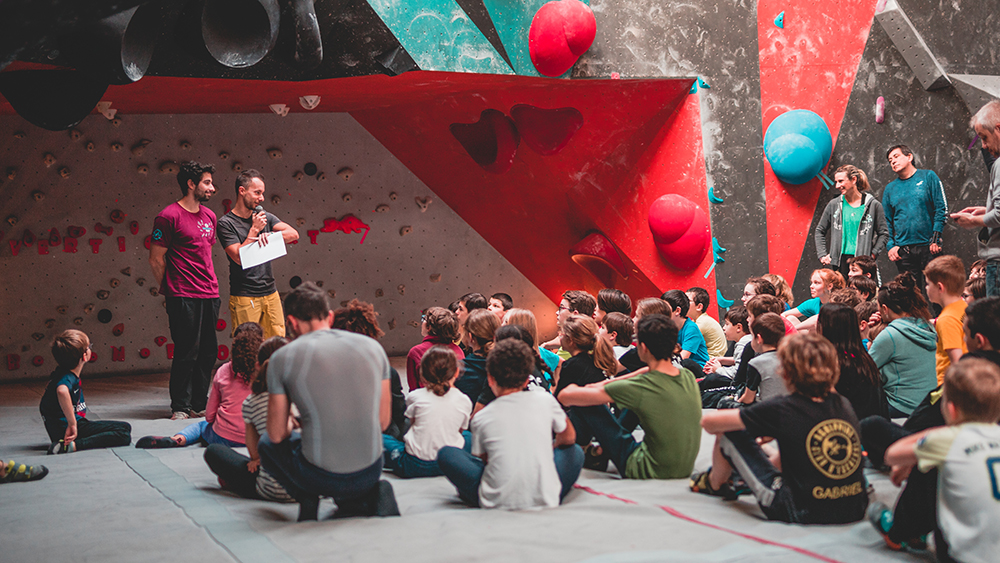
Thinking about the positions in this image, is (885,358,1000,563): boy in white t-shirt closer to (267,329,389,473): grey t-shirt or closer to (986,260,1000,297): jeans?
(267,329,389,473): grey t-shirt

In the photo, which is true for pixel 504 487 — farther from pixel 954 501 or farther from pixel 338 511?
pixel 954 501

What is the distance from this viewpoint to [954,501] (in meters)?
2.10

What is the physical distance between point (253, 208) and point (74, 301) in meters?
Result: 3.40

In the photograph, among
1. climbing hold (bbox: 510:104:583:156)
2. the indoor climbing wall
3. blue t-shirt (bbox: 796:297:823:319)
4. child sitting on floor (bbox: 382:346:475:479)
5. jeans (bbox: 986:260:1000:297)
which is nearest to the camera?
child sitting on floor (bbox: 382:346:475:479)

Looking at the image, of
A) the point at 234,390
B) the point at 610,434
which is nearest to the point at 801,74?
the point at 610,434

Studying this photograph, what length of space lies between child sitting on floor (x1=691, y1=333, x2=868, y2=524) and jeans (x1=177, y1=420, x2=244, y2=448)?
252 cm

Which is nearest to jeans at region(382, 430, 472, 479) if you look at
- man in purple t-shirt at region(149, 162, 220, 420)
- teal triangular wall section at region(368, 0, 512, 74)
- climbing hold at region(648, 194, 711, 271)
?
man in purple t-shirt at region(149, 162, 220, 420)

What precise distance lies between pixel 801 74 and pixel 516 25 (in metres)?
2.44

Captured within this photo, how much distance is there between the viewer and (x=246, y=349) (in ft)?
12.2

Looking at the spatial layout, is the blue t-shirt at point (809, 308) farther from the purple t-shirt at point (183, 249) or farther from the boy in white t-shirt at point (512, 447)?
the purple t-shirt at point (183, 249)

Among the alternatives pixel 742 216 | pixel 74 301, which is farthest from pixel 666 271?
pixel 74 301

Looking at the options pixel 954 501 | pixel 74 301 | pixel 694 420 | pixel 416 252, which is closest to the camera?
pixel 954 501

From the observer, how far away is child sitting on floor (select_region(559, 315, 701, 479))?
3.09m

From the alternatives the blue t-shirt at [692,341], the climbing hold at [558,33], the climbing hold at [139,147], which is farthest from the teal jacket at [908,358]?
the climbing hold at [139,147]
